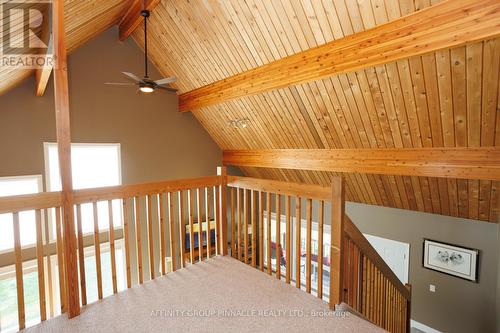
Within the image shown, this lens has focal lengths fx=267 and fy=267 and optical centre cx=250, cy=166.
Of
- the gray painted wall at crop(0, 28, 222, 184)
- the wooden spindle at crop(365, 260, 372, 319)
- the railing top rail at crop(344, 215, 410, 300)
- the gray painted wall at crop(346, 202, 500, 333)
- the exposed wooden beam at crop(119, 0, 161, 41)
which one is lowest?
the gray painted wall at crop(346, 202, 500, 333)

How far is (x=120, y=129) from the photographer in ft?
18.1

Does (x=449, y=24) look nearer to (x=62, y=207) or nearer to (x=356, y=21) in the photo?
(x=356, y=21)

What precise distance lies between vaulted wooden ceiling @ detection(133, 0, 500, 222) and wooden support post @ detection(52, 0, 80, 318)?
2292 mm

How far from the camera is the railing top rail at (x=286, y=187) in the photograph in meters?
2.12

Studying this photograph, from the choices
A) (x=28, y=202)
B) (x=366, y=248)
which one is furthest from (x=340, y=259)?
(x=28, y=202)

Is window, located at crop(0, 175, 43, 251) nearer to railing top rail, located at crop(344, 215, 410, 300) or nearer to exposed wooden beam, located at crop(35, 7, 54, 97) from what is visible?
exposed wooden beam, located at crop(35, 7, 54, 97)

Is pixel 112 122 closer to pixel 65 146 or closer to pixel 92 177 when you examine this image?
pixel 92 177

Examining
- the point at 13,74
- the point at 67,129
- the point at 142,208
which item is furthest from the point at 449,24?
the point at 142,208

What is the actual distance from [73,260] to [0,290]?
13.0 ft

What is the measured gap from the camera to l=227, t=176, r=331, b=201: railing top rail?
2.12m

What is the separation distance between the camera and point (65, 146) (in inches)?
77.1

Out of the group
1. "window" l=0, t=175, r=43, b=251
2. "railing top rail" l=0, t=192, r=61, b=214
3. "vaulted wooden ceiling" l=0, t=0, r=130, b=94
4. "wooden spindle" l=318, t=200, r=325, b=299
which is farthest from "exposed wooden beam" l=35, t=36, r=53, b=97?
"wooden spindle" l=318, t=200, r=325, b=299

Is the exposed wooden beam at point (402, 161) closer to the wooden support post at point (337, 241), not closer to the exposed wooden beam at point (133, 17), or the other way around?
the wooden support post at point (337, 241)

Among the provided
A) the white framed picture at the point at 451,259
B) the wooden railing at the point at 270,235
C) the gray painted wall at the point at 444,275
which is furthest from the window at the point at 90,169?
the white framed picture at the point at 451,259
